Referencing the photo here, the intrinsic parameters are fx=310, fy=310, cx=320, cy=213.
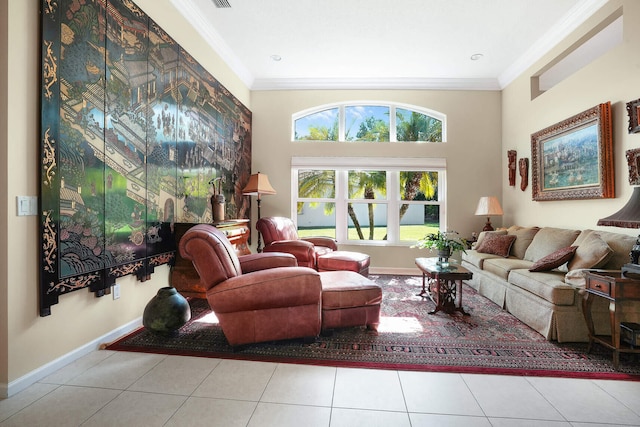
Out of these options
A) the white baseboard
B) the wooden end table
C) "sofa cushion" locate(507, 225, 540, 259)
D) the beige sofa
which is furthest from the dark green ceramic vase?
"sofa cushion" locate(507, 225, 540, 259)

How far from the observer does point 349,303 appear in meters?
2.51

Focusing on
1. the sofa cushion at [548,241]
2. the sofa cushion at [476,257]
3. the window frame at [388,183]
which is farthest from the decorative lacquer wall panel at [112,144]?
the sofa cushion at [548,241]

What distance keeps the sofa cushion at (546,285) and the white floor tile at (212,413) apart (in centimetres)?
242

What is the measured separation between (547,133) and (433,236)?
2.20 meters

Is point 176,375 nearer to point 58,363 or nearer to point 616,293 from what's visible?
point 58,363

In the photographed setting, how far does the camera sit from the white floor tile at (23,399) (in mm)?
1582

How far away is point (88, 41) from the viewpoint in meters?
2.09

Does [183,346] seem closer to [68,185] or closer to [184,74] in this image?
[68,185]

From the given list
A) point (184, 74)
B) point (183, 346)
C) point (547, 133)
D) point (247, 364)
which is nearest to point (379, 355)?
Answer: point (247, 364)

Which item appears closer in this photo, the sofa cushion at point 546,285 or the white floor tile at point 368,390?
the white floor tile at point 368,390

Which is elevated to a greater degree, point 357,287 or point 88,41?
point 88,41

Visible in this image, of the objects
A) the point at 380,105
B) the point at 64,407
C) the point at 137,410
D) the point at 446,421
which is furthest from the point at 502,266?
the point at 64,407

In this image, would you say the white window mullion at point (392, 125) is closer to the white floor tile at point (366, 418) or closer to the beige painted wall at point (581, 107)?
the beige painted wall at point (581, 107)

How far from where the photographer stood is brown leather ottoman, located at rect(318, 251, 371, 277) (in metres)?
3.73
